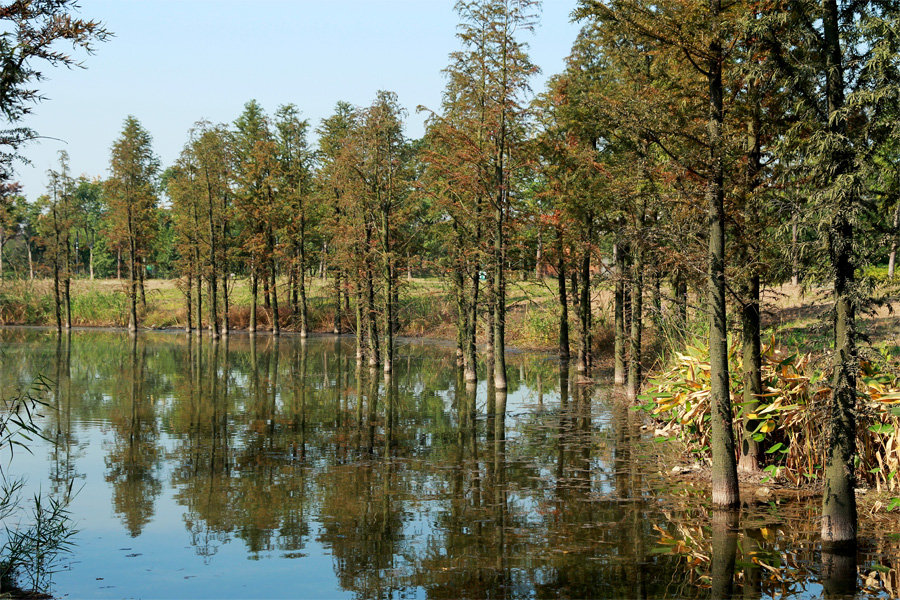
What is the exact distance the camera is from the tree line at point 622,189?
1066 cm

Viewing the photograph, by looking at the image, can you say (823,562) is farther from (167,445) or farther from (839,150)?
(167,445)

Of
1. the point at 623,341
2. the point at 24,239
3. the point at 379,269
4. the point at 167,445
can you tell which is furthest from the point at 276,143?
the point at 24,239

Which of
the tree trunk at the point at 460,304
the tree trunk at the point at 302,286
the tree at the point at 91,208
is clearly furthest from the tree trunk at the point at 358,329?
the tree at the point at 91,208

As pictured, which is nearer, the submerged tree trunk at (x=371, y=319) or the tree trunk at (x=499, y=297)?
the tree trunk at (x=499, y=297)

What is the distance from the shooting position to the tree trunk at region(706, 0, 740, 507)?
1235cm

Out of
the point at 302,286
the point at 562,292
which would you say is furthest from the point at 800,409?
the point at 302,286

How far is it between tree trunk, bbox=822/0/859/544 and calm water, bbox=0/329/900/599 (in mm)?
695

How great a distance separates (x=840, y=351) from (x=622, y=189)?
8.45 m

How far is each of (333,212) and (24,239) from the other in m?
75.6

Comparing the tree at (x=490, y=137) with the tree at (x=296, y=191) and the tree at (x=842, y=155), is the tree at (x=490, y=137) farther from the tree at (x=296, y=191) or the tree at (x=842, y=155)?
the tree at (x=296, y=191)

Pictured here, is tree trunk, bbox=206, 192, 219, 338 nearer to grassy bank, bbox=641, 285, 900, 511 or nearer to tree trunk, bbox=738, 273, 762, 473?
grassy bank, bbox=641, 285, 900, 511

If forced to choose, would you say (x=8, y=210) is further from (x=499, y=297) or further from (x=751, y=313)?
(x=751, y=313)

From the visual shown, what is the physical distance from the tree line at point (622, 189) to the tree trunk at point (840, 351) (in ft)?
0.09

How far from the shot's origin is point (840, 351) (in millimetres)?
10570
